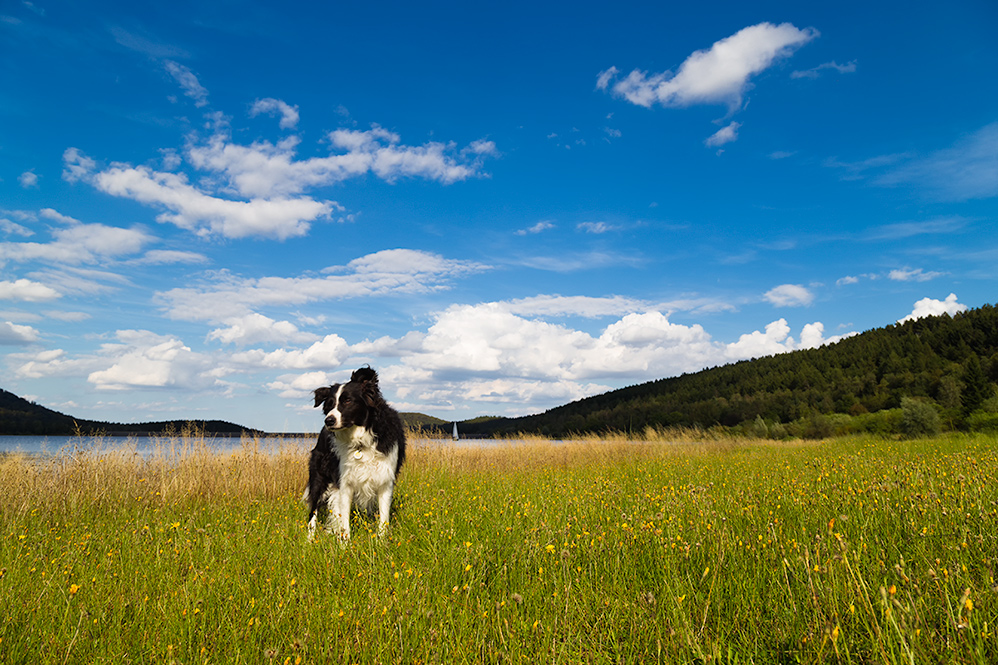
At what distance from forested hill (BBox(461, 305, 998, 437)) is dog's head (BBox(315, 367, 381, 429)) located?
52283 mm

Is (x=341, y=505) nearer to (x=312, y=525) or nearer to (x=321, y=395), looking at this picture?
(x=312, y=525)

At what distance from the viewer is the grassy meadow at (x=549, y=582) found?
8.43ft

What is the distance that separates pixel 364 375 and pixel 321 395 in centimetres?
71

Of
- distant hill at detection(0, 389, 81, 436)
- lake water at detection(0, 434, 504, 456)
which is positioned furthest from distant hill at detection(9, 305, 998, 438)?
lake water at detection(0, 434, 504, 456)

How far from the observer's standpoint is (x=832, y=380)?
7662 centimetres

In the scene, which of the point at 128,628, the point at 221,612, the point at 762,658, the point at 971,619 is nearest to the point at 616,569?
the point at 762,658

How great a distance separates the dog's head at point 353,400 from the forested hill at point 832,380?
5228 centimetres

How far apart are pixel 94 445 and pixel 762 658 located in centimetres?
1128

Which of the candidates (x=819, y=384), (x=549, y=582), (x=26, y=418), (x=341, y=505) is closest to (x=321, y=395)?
(x=341, y=505)

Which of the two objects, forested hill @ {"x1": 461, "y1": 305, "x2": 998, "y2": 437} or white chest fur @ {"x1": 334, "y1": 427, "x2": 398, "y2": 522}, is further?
forested hill @ {"x1": 461, "y1": 305, "x2": 998, "y2": 437}

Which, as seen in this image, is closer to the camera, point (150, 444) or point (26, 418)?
point (150, 444)

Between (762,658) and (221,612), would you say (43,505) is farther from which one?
(762,658)

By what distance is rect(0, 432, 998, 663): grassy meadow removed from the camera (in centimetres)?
257

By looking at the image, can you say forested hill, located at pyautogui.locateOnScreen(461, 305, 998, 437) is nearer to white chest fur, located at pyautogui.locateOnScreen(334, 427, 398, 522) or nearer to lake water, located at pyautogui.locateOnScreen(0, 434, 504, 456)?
lake water, located at pyautogui.locateOnScreen(0, 434, 504, 456)
